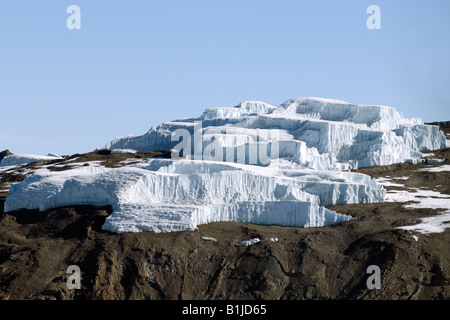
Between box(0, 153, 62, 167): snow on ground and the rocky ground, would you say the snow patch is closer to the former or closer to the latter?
the rocky ground

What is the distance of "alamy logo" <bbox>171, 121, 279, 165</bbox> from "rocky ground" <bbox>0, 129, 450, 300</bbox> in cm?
2400

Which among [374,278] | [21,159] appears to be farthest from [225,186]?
[21,159]

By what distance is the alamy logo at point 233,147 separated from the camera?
101 meters

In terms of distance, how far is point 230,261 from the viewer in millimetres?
71625

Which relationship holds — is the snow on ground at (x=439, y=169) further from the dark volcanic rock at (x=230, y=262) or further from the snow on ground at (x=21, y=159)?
the snow on ground at (x=21, y=159)

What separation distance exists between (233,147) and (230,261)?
3162 centimetres

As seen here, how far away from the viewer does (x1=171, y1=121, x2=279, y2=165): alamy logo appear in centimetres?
10081

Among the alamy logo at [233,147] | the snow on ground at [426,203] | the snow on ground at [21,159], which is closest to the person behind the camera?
the snow on ground at [426,203]

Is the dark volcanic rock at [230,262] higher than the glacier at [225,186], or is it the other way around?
the glacier at [225,186]

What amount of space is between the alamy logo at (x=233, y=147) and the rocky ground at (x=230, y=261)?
2400 centimetres

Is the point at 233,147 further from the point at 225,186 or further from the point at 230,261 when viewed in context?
the point at 230,261

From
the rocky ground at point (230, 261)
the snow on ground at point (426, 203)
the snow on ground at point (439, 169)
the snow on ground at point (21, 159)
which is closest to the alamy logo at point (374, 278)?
the rocky ground at point (230, 261)

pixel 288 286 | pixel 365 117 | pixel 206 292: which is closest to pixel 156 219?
pixel 206 292
